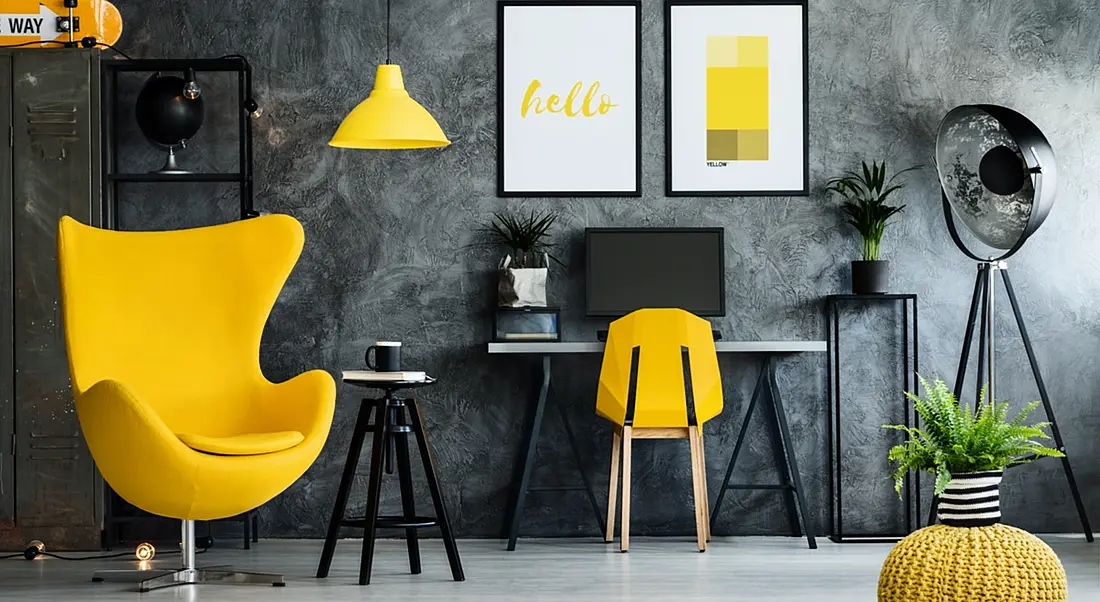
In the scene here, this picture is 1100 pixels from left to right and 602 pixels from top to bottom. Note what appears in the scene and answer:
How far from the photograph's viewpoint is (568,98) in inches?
187

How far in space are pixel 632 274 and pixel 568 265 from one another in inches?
10.7

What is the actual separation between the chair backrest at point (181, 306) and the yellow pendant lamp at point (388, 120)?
1.24ft

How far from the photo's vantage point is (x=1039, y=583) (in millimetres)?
2166

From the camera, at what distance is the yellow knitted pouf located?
2.16 metres

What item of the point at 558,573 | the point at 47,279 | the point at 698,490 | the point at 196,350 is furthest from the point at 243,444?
the point at 698,490

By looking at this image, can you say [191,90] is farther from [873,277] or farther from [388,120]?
[873,277]

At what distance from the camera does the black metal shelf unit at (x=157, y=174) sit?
439 cm

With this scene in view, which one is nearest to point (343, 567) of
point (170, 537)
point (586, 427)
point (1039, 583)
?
point (170, 537)

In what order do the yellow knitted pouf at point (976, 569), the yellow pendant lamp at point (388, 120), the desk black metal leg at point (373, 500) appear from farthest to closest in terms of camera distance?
the yellow pendant lamp at point (388, 120)
the desk black metal leg at point (373, 500)
the yellow knitted pouf at point (976, 569)

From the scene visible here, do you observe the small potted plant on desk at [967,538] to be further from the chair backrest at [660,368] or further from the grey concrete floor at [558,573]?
the chair backrest at [660,368]

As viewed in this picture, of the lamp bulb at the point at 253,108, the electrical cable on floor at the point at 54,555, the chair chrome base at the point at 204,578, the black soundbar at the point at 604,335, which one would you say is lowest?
the electrical cable on floor at the point at 54,555

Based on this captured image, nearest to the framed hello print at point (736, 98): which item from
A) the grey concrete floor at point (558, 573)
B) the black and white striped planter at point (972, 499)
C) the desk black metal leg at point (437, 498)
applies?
the grey concrete floor at point (558, 573)

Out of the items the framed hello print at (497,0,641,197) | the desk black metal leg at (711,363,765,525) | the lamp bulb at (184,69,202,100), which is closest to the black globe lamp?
the lamp bulb at (184,69,202,100)

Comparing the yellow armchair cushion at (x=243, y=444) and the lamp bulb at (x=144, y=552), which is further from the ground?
the yellow armchair cushion at (x=243, y=444)
